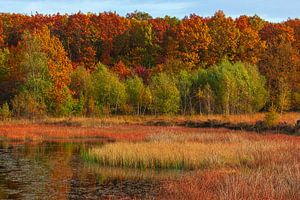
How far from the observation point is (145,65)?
8888cm

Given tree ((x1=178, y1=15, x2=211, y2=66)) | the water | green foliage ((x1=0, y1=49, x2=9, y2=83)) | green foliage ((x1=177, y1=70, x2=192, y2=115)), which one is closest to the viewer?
the water

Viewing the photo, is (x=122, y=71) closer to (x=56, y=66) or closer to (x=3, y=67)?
(x=56, y=66)

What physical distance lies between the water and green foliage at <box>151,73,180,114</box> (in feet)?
98.6

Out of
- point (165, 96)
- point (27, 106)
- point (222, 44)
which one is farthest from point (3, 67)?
point (222, 44)

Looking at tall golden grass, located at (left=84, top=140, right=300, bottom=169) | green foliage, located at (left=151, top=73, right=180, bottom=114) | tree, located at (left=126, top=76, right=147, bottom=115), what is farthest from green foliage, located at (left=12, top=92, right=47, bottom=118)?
tall golden grass, located at (left=84, top=140, right=300, bottom=169)

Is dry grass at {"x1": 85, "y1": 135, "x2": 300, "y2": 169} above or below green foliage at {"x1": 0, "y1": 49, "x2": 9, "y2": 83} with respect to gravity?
below

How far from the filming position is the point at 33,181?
21172mm

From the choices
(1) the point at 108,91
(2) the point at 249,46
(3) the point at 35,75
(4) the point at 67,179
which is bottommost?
(4) the point at 67,179

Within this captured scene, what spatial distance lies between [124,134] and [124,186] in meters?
19.9

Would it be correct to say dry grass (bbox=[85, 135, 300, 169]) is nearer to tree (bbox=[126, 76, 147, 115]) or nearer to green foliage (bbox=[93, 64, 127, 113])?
green foliage (bbox=[93, 64, 127, 113])

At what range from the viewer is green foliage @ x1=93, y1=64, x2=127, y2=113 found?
6038 cm

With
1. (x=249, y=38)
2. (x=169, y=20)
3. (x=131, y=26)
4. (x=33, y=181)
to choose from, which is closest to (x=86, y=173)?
(x=33, y=181)

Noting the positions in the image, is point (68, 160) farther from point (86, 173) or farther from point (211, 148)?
point (211, 148)

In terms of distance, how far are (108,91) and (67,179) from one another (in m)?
39.0
